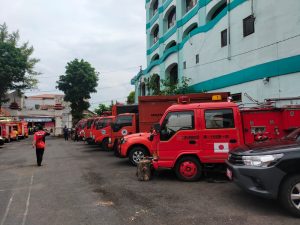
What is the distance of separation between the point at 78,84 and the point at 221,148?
139ft

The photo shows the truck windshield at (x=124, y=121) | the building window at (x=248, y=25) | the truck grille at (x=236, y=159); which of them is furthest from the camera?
the building window at (x=248, y=25)

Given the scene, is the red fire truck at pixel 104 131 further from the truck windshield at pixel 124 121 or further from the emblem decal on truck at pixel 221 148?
the emblem decal on truck at pixel 221 148

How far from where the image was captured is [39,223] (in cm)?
576

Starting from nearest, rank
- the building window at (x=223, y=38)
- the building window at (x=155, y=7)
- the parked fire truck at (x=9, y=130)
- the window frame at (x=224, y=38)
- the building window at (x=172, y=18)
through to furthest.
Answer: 1. the window frame at (x=224, y=38)
2. the building window at (x=223, y=38)
3. the building window at (x=172, y=18)
4. the parked fire truck at (x=9, y=130)
5. the building window at (x=155, y=7)

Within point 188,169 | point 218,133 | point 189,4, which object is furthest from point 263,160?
point 189,4

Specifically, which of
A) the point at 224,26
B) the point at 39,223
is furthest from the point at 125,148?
the point at 224,26

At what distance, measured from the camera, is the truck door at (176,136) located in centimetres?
923

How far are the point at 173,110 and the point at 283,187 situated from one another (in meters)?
4.04


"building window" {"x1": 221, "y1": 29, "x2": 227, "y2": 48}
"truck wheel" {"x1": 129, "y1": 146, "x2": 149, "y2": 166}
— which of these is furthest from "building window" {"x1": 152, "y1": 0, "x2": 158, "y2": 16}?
"truck wheel" {"x1": 129, "y1": 146, "x2": 149, "y2": 166}

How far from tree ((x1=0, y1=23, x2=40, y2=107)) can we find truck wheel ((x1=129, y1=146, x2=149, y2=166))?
33.1m

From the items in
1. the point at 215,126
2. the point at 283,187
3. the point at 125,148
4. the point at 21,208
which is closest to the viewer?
the point at 283,187

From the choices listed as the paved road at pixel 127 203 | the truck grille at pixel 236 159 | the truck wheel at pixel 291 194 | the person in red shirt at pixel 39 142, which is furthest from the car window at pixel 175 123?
the person in red shirt at pixel 39 142

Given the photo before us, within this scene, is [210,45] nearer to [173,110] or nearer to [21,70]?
[173,110]

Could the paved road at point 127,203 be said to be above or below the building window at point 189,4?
below
